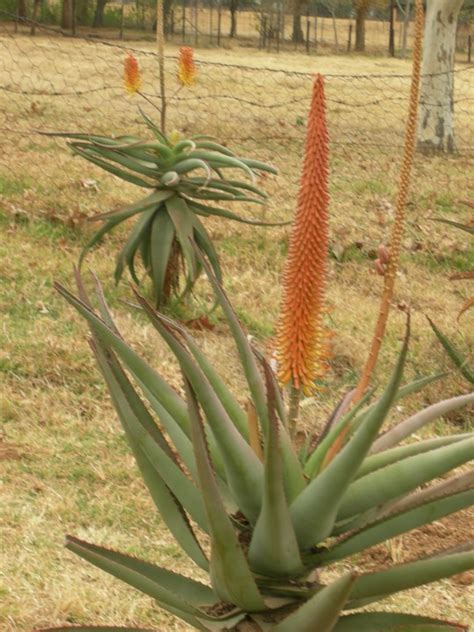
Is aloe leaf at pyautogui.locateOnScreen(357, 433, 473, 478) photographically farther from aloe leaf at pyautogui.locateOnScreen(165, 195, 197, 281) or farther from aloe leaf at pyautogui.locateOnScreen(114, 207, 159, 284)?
aloe leaf at pyautogui.locateOnScreen(114, 207, 159, 284)

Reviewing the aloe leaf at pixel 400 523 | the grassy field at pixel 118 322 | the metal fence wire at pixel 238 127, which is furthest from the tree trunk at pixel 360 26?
the aloe leaf at pixel 400 523

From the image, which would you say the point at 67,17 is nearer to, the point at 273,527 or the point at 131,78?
the point at 131,78

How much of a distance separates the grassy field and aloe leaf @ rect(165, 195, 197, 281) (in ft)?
1.42

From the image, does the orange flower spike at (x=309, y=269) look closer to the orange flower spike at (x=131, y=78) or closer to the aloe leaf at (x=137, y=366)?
the aloe leaf at (x=137, y=366)

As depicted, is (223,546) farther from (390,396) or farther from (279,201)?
(279,201)

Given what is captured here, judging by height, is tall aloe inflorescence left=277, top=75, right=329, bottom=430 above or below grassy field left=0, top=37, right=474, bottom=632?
above

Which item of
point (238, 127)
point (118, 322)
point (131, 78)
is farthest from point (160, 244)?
point (238, 127)

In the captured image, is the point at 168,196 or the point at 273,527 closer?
the point at 273,527

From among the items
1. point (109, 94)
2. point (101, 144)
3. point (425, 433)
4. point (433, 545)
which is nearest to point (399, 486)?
point (433, 545)

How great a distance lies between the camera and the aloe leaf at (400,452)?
7.13ft

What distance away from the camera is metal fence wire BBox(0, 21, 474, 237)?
31.8 feet

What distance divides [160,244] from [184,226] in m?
0.19

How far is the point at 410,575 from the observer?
6.94ft

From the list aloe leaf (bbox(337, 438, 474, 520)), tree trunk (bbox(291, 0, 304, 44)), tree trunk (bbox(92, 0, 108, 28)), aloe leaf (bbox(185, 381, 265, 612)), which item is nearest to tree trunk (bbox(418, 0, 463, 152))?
aloe leaf (bbox(337, 438, 474, 520))
